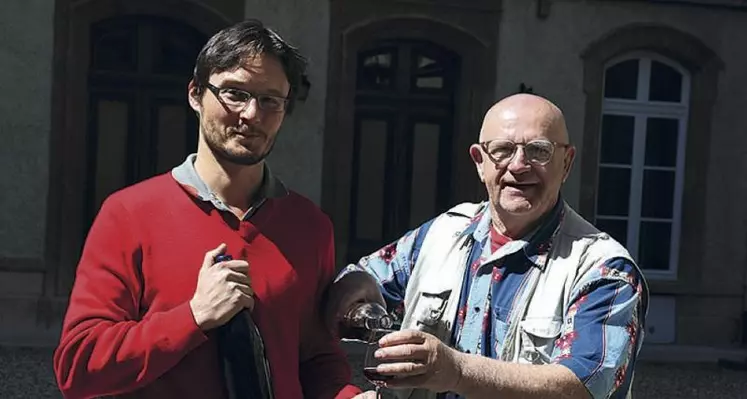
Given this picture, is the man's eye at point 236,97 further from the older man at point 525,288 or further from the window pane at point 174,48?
the window pane at point 174,48

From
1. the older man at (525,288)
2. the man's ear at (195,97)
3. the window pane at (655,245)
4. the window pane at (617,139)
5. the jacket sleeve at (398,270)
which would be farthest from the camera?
the window pane at (655,245)

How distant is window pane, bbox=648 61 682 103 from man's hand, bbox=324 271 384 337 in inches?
332

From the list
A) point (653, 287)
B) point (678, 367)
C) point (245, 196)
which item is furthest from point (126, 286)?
point (653, 287)

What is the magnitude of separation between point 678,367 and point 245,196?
7.72 m

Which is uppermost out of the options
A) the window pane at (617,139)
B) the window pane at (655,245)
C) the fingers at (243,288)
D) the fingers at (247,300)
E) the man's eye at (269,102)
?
the window pane at (617,139)

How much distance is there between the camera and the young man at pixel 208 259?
202cm

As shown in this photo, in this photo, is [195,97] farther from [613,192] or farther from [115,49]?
[613,192]

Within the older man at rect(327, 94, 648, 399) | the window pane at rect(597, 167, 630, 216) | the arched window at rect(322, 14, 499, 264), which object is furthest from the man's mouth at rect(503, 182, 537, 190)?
the window pane at rect(597, 167, 630, 216)

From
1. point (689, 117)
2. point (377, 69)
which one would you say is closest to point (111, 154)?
point (377, 69)

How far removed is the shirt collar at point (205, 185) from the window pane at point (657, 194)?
862 centimetres

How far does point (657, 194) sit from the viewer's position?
34.4ft


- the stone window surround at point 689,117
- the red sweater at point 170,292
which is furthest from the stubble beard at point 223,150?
the stone window surround at point 689,117

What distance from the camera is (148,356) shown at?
6.59ft

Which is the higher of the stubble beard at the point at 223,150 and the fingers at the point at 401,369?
the stubble beard at the point at 223,150
